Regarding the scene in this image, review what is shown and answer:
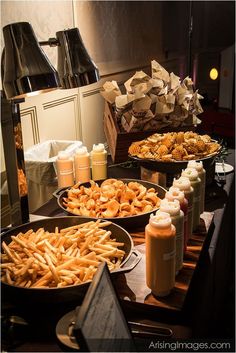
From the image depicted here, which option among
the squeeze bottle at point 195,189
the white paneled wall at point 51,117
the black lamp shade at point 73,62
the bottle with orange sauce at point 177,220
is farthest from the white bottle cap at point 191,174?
the white paneled wall at point 51,117

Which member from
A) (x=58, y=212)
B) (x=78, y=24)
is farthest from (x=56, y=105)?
(x=58, y=212)

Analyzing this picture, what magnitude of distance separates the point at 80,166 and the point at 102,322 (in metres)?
1.20

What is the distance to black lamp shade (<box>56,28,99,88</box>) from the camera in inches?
51.4

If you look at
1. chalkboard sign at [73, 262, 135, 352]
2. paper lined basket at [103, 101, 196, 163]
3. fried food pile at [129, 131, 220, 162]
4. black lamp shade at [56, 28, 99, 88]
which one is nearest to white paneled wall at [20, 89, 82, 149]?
paper lined basket at [103, 101, 196, 163]

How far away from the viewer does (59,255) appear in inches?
41.3

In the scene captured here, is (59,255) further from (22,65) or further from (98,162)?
(98,162)

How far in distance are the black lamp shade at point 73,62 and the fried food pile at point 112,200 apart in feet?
1.45

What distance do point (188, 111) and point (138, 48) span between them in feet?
6.06

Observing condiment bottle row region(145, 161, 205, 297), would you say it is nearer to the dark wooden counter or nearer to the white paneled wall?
the dark wooden counter

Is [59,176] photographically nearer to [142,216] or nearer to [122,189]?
[122,189]

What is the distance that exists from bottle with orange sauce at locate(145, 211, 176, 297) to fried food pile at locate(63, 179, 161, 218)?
388 mm

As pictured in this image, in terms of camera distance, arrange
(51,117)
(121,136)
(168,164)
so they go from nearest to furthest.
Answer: (168,164) → (121,136) → (51,117)

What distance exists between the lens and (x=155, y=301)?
1016mm

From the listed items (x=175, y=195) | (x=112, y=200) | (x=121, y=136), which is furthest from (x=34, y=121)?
(x=175, y=195)
